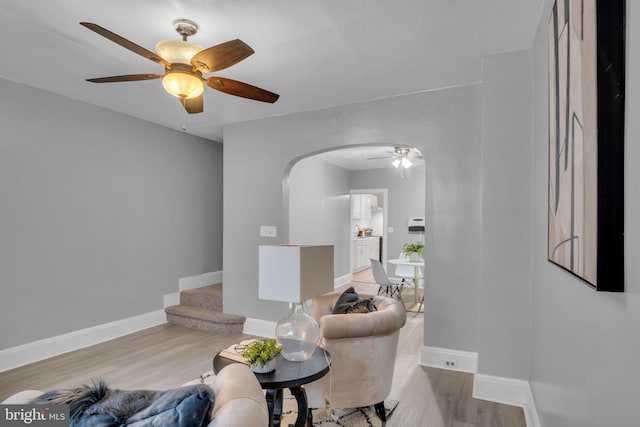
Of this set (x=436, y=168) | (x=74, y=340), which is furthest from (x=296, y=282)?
(x=74, y=340)

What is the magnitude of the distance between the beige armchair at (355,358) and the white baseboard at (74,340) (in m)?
2.91

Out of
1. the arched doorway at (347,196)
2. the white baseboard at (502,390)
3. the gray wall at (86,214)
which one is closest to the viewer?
the white baseboard at (502,390)

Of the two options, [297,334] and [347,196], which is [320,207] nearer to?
[347,196]

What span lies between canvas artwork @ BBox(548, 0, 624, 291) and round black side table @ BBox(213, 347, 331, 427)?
4.07 feet

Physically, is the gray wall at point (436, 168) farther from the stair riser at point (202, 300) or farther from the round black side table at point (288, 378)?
the round black side table at point (288, 378)

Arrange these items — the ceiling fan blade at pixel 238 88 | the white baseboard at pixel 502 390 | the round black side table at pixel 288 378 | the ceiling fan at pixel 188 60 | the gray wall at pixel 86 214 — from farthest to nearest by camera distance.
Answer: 1. the gray wall at pixel 86 214
2. the white baseboard at pixel 502 390
3. the ceiling fan blade at pixel 238 88
4. the ceiling fan at pixel 188 60
5. the round black side table at pixel 288 378

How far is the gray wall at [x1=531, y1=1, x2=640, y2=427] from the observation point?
2.60 ft

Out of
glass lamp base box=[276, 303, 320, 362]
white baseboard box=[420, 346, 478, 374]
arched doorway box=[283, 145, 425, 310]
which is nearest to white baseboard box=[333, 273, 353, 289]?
arched doorway box=[283, 145, 425, 310]

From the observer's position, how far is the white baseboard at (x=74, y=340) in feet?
10.6

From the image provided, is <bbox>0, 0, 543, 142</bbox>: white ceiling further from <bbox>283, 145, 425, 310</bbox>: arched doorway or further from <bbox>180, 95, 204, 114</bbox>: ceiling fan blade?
<bbox>283, 145, 425, 310</bbox>: arched doorway

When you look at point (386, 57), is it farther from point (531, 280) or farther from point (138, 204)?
point (138, 204)

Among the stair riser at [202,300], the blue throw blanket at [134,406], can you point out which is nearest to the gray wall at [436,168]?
the stair riser at [202,300]

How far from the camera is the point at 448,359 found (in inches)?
128

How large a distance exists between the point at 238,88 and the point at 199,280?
12.0ft
